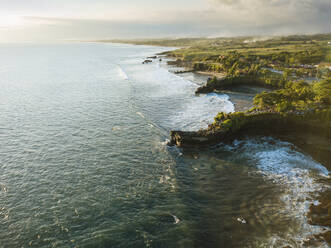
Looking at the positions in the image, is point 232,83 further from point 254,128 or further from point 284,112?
point 254,128

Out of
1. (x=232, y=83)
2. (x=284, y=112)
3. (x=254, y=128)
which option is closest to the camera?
(x=254, y=128)

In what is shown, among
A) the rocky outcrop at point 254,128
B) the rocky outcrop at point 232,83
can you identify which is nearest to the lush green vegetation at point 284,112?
the rocky outcrop at point 254,128

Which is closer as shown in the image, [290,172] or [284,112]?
[290,172]

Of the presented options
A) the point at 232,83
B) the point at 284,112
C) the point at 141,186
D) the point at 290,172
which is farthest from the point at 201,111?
the point at 232,83

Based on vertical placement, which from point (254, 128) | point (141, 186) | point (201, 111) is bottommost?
point (141, 186)

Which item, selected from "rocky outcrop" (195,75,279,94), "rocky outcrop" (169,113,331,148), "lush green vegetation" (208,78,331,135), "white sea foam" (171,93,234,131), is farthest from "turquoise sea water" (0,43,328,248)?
"rocky outcrop" (195,75,279,94)

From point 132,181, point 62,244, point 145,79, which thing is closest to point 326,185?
point 132,181

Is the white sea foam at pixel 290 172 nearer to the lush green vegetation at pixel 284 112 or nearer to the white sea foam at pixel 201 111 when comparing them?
the lush green vegetation at pixel 284 112
